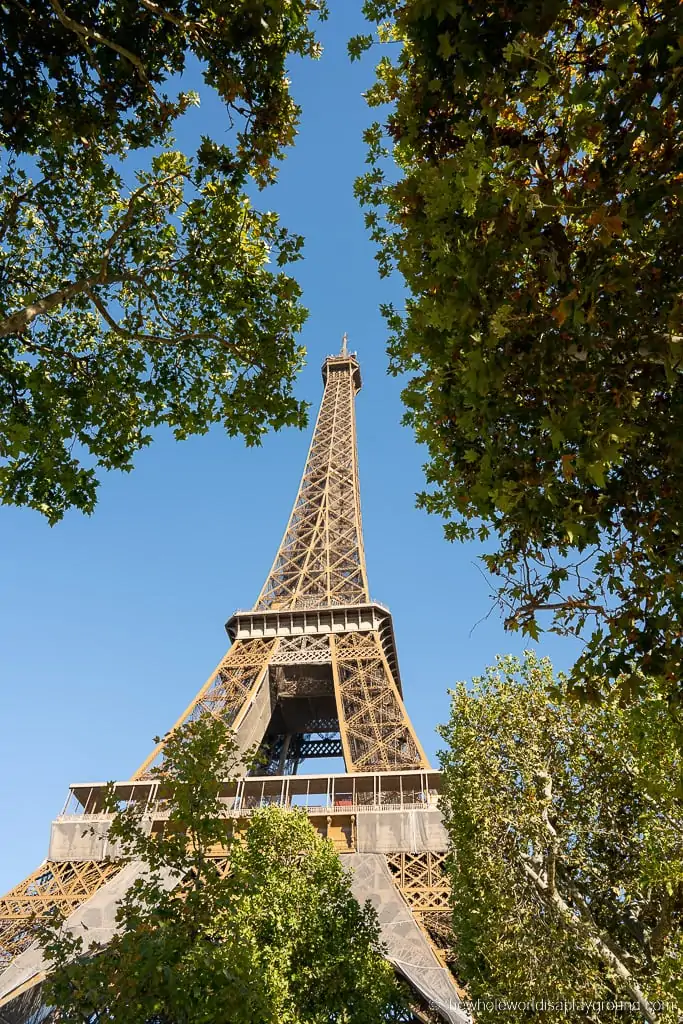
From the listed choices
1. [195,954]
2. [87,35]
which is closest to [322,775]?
[195,954]

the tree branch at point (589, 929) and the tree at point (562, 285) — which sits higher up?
the tree at point (562, 285)

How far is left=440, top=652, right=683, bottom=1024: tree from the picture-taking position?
8.70 meters

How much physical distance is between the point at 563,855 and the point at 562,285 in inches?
375

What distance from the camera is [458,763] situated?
40.6 feet

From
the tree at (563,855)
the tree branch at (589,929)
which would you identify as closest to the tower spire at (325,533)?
the tree at (563,855)

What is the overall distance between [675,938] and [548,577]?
22.1 ft

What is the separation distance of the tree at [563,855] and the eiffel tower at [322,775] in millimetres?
4279

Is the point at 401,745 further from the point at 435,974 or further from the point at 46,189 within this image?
Result: the point at 46,189

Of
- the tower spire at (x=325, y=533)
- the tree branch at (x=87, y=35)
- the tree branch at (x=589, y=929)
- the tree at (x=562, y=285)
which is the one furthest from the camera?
the tower spire at (x=325, y=533)

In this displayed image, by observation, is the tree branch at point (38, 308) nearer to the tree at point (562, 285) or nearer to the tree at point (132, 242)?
the tree at point (132, 242)

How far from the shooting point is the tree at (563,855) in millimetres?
8703

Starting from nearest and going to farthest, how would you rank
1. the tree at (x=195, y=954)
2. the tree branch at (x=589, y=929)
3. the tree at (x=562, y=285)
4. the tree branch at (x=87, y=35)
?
the tree at (x=562, y=285)
the tree branch at (x=87, y=35)
the tree at (x=195, y=954)
the tree branch at (x=589, y=929)

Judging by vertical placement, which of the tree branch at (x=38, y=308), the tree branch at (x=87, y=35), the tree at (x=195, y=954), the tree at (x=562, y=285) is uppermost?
the tree branch at (x=87, y=35)

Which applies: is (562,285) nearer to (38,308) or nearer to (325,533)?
(38,308)
